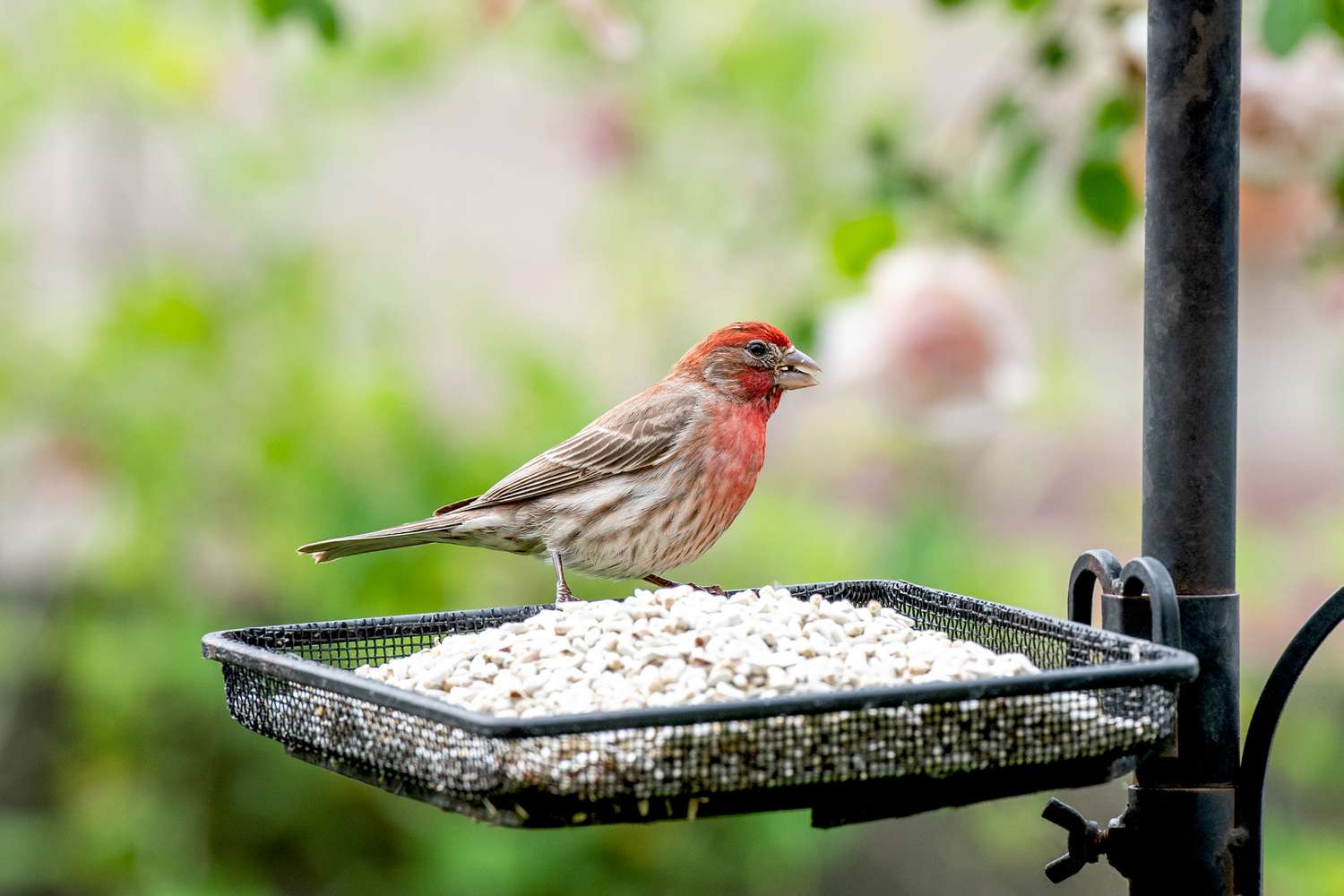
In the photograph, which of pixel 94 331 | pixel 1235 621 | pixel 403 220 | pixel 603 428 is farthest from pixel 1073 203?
pixel 94 331

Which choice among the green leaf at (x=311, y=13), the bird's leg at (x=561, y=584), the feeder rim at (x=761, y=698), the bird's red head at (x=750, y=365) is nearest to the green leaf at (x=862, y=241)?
the bird's red head at (x=750, y=365)

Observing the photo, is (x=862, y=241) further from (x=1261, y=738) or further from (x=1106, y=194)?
(x=1261, y=738)

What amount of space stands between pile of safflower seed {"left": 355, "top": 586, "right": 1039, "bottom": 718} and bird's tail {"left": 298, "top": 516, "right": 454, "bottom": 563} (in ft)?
2.46

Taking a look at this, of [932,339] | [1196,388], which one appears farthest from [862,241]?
[1196,388]

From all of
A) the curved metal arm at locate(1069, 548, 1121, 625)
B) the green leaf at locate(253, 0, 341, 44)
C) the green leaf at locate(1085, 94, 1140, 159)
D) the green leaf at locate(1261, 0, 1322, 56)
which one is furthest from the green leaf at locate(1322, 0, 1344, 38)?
the green leaf at locate(253, 0, 341, 44)

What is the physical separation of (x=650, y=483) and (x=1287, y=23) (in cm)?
144

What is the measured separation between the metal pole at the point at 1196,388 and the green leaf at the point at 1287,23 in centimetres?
61

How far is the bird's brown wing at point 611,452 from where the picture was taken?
335 centimetres

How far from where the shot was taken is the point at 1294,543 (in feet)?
19.1

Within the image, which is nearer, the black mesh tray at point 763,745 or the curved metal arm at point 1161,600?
the black mesh tray at point 763,745

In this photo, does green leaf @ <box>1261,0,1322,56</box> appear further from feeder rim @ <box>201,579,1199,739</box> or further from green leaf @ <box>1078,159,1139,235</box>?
feeder rim @ <box>201,579,1199,739</box>

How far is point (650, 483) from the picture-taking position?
3320 millimetres

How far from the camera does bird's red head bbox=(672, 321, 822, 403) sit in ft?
11.1

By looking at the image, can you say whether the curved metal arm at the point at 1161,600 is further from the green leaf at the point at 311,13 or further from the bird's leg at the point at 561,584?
the green leaf at the point at 311,13
